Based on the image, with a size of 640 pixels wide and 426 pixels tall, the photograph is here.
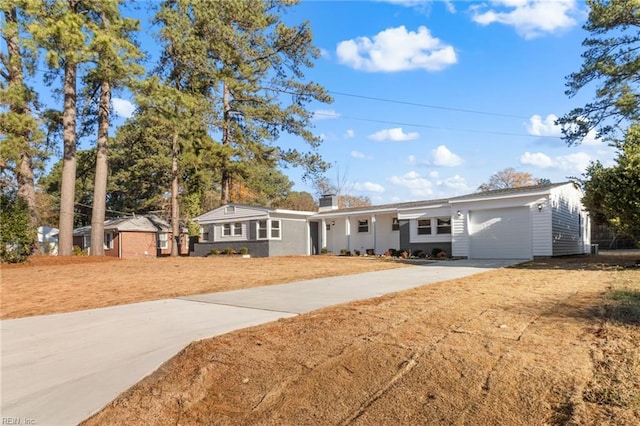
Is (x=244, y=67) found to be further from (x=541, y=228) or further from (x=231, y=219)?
(x=541, y=228)

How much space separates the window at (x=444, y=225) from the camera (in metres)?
20.4

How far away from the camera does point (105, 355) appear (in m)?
4.51

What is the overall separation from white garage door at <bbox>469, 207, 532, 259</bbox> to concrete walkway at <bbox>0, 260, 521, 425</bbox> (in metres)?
10.5

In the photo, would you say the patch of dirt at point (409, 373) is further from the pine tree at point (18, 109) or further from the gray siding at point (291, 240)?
the gray siding at point (291, 240)

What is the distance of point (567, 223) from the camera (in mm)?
18859

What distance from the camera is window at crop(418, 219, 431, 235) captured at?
21.1 m

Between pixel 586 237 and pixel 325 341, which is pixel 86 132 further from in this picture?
pixel 586 237

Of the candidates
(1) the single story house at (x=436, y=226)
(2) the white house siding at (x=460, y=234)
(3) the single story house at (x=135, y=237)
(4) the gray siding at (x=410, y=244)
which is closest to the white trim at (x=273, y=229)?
(1) the single story house at (x=436, y=226)

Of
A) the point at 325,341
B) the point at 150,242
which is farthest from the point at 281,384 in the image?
the point at 150,242

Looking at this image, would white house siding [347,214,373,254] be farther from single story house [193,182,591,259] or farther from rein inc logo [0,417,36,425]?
rein inc logo [0,417,36,425]

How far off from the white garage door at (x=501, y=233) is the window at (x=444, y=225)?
1.72m

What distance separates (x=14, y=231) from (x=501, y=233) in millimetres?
18888

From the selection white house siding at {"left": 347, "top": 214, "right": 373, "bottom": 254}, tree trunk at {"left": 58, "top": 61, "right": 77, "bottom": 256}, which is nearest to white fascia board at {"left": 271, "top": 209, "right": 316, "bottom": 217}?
white house siding at {"left": 347, "top": 214, "right": 373, "bottom": 254}

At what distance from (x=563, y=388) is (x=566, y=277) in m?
7.43
